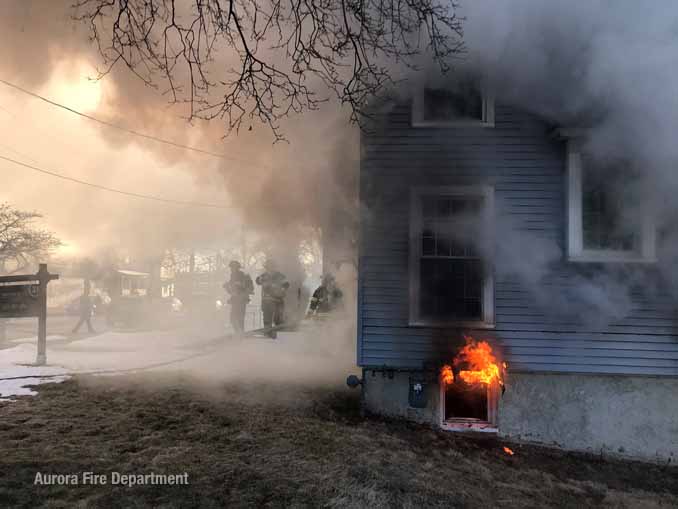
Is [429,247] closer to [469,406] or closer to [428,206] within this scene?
[428,206]

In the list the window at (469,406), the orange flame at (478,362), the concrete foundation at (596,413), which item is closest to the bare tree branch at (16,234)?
the window at (469,406)

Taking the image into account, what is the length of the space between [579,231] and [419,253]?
1.84 metres

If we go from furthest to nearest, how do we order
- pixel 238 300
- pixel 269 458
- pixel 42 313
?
pixel 238 300 → pixel 42 313 → pixel 269 458

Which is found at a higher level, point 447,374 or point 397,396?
point 447,374

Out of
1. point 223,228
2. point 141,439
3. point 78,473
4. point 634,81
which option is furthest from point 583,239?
point 223,228

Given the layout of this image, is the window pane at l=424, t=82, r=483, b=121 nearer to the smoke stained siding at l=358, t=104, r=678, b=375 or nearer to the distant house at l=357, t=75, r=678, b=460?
the distant house at l=357, t=75, r=678, b=460

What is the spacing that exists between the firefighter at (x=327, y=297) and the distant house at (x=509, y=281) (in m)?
6.37

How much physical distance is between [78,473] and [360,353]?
→ 3.07 metres

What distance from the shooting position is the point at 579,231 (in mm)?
5195

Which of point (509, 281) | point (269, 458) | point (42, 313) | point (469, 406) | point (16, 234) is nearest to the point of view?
point (269, 458)

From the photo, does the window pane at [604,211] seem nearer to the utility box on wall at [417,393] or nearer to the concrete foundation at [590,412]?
the concrete foundation at [590,412]

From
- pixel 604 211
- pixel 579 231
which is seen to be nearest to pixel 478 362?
pixel 579 231

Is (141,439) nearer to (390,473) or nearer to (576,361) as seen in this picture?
(390,473)

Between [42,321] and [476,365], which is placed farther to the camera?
[42,321]
